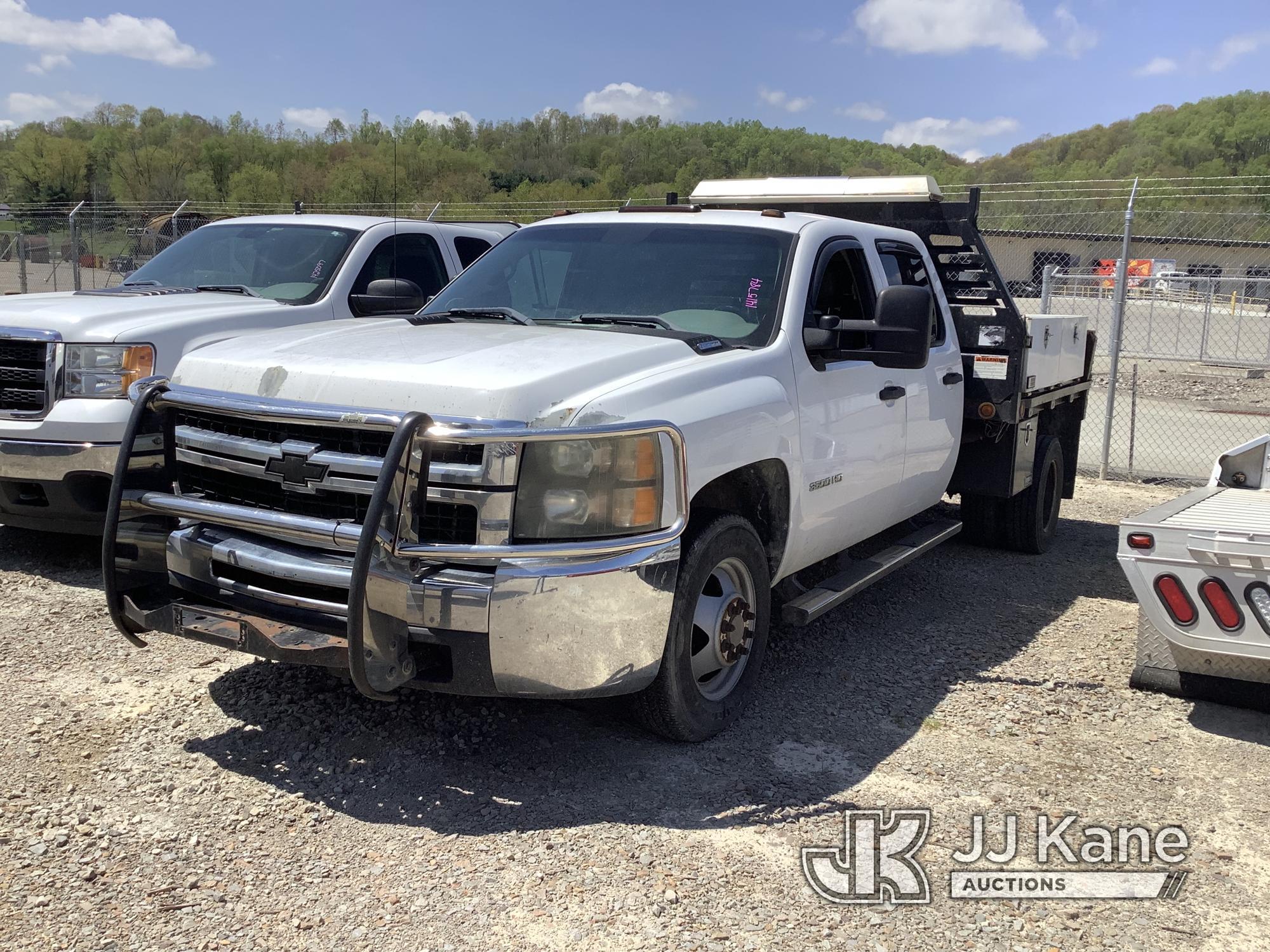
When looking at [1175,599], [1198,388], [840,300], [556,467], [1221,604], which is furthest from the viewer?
[1198,388]

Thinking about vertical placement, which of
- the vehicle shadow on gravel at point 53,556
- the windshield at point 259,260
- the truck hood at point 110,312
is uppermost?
the windshield at point 259,260

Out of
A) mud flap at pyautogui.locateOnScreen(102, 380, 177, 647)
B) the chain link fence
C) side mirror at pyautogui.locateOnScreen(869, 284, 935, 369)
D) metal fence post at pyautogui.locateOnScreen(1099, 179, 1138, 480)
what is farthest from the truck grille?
metal fence post at pyautogui.locateOnScreen(1099, 179, 1138, 480)

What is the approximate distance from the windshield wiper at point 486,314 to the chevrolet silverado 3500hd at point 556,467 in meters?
0.02

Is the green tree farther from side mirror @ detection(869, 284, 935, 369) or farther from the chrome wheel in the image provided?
the chrome wheel

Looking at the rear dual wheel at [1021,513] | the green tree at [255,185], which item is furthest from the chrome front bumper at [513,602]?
the green tree at [255,185]

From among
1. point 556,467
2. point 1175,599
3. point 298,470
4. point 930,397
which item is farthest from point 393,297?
point 1175,599

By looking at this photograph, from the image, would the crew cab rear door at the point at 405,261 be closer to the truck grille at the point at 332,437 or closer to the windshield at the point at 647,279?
the windshield at the point at 647,279

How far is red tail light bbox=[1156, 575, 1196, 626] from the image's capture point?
4.49 meters

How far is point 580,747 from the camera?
419 centimetres

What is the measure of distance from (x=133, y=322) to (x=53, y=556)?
152 cm

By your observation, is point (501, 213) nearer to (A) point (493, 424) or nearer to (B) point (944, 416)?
(B) point (944, 416)

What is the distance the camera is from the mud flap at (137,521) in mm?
3928

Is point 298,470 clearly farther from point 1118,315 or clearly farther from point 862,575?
point 1118,315

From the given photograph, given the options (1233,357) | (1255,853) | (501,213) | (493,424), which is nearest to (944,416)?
(1255,853)
